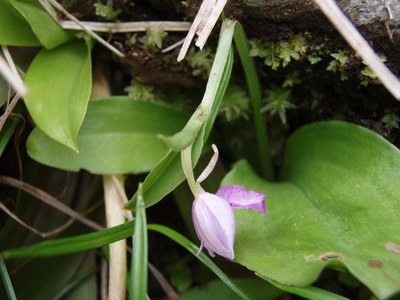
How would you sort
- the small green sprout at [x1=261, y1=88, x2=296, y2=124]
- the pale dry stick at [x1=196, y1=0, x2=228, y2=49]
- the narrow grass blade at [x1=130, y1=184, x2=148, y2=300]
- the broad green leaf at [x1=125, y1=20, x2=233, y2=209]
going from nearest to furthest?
the narrow grass blade at [x1=130, y1=184, x2=148, y2=300] → the broad green leaf at [x1=125, y1=20, x2=233, y2=209] → the pale dry stick at [x1=196, y1=0, x2=228, y2=49] → the small green sprout at [x1=261, y1=88, x2=296, y2=124]

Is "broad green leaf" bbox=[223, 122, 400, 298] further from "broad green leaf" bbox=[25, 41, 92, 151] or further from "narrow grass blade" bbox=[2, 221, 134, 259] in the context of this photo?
"broad green leaf" bbox=[25, 41, 92, 151]

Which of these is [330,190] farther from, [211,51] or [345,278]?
[211,51]

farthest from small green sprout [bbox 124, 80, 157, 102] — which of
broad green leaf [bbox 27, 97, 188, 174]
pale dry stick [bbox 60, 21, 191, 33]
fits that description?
pale dry stick [bbox 60, 21, 191, 33]

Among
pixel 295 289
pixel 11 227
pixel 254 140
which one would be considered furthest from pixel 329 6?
pixel 11 227

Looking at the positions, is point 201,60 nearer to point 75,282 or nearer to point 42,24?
point 42,24

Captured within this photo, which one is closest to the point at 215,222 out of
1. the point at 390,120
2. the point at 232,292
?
the point at 232,292

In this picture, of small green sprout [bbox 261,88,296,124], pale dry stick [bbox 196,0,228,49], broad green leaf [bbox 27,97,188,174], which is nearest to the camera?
pale dry stick [bbox 196,0,228,49]
